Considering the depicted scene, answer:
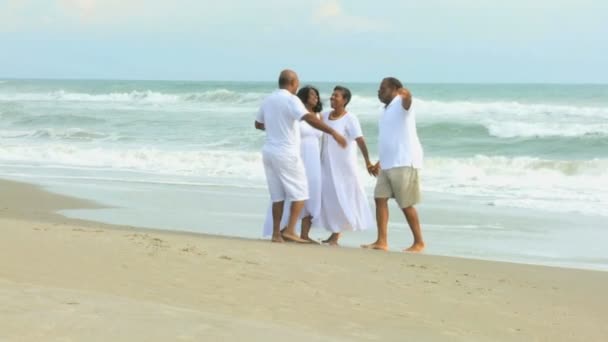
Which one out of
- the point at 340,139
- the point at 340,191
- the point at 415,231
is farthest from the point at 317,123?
the point at 415,231

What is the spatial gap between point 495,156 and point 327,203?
13.7m

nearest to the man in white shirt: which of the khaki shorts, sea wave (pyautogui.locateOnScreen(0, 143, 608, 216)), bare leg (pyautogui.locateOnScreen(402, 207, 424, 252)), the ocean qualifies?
the khaki shorts

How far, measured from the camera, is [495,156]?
21.2 metres

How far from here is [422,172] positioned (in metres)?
17.2

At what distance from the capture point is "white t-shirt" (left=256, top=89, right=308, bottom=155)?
7621 millimetres

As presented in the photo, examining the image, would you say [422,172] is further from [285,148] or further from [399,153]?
[285,148]

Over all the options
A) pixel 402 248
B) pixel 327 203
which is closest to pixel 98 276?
pixel 327 203

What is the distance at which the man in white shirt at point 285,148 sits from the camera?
7.65 metres

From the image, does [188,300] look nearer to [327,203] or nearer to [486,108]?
[327,203]

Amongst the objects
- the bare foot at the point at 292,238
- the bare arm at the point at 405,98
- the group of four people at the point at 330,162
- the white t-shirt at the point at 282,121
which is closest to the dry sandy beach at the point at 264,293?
the bare foot at the point at 292,238

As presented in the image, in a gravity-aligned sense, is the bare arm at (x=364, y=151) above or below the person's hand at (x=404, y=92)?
below

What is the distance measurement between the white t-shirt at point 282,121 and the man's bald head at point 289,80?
0.06m

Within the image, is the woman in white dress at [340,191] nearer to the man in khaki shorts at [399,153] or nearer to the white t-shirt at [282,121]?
the man in khaki shorts at [399,153]

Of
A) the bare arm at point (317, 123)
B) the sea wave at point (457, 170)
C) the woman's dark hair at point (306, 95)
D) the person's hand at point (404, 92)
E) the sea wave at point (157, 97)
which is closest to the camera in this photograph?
the bare arm at point (317, 123)
